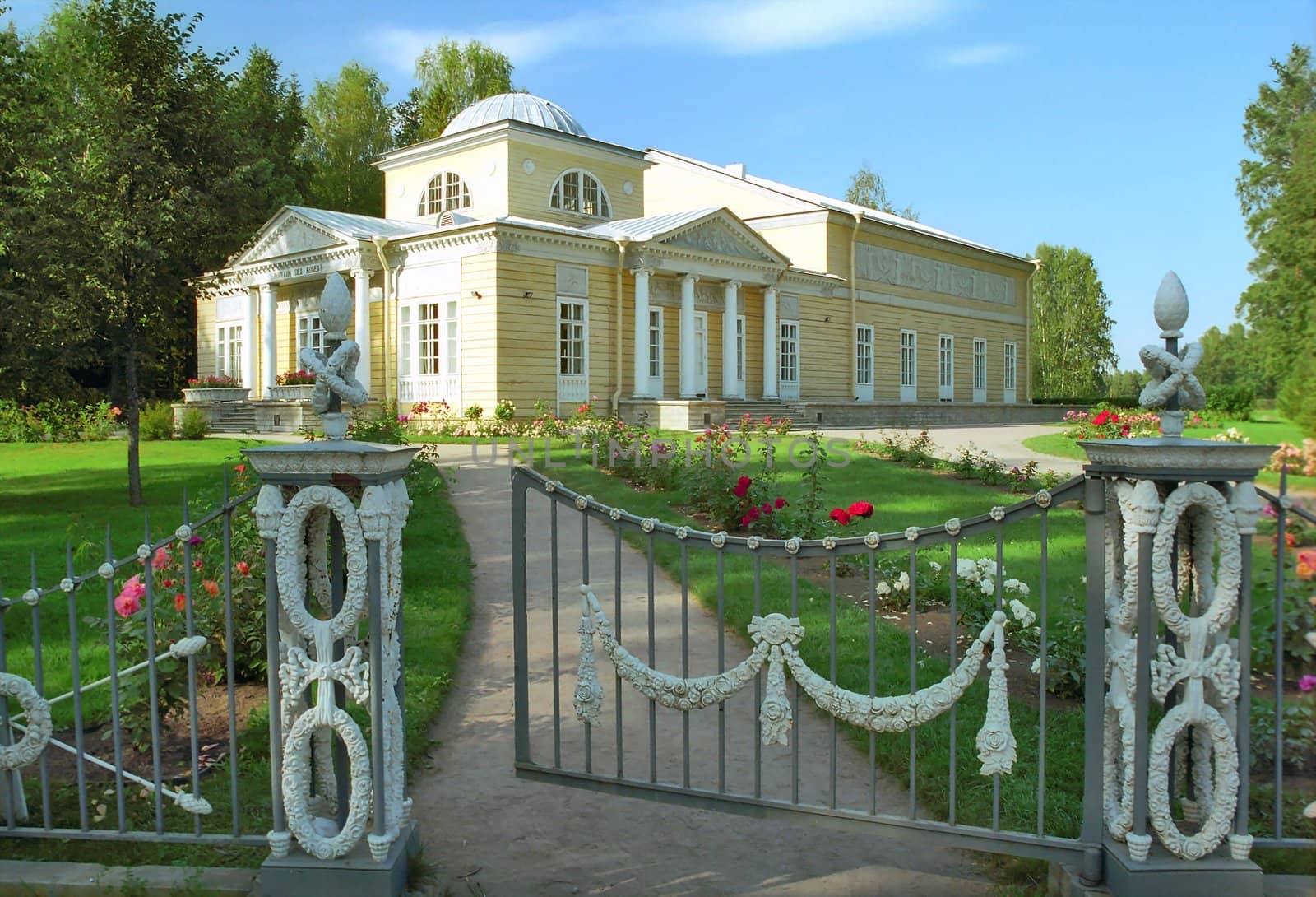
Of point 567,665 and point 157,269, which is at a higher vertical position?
point 157,269

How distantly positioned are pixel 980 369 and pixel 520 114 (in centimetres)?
2073

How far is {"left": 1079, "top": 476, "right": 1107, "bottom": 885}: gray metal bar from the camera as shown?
10.4 feet

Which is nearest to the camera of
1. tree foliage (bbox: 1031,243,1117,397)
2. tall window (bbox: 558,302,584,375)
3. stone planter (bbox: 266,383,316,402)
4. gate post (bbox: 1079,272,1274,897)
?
gate post (bbox: 1079,272,1274,897)

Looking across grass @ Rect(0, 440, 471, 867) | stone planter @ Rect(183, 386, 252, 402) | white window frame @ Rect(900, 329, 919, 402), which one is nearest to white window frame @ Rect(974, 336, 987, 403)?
white window frame @ Rect(900, 329, 919, 402)

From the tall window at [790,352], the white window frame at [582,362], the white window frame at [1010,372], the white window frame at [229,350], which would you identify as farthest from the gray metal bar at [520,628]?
the white window frame at [1010,372]

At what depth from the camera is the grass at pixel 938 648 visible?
3.99 metres

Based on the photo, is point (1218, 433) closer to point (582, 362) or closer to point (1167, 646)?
point (1167, 646)

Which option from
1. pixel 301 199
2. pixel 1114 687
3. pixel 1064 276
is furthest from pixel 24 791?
pixel 1064 276

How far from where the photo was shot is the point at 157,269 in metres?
11.8

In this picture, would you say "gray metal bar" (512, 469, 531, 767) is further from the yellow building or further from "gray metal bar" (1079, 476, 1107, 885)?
the yellow building

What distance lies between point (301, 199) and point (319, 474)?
128 feet

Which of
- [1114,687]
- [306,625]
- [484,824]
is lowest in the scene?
[484,824]

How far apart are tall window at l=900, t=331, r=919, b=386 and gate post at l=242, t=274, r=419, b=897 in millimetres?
31979

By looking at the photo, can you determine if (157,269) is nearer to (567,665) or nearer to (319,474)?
(567,665)
